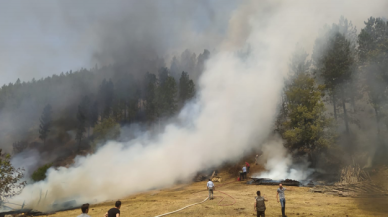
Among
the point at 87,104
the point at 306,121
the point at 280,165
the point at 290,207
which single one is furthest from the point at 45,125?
the point at 290,207

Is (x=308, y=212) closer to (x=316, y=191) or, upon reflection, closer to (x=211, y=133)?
(x=316, y=191)

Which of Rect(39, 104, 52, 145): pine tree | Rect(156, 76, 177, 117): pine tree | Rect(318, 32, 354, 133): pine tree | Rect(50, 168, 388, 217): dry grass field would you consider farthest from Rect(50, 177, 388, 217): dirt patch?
Rect(39, 104, 52, 145): pine tree

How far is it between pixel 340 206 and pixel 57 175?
2764 centimetres

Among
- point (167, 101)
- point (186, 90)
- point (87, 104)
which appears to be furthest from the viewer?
point (87, 104)

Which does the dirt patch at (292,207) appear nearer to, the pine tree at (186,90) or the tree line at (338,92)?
the tree line at (338,92)

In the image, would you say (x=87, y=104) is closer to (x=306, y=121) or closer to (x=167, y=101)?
(x=167, y=101)

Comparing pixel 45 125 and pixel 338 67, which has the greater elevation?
pixel 45 125

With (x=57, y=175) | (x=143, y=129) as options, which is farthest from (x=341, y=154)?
(x=143, y=129)

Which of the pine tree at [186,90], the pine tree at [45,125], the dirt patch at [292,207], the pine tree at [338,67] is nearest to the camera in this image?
the dirt patch at [292,207]

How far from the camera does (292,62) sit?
35906 millimetres

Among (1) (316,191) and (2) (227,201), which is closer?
(2) (227,201)

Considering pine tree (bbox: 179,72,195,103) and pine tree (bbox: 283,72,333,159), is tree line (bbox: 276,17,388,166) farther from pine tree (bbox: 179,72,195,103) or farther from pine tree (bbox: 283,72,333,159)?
pine tree (bbox: 179,72,195,103)

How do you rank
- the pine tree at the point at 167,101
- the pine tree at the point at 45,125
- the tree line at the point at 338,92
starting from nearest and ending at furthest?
the tree line at the point at 338,92 → the pine tree at the point at 167,101 → the pine tree at the point at 45,125

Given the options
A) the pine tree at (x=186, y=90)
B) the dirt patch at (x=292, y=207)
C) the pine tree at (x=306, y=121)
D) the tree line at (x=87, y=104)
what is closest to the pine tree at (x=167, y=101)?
the tree line at (x=87, y=104)
